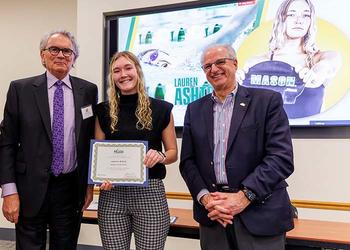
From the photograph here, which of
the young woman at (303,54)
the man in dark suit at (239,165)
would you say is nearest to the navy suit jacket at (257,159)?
the man in dark suit at (239,165)

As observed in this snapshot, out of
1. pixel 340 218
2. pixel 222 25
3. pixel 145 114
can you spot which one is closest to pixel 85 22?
pixel 222 25

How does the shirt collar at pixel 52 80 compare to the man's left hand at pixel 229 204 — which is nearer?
the man's left hand at pixel 229 204

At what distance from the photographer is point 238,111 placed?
161cm

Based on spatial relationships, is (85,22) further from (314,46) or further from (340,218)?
(340,218)

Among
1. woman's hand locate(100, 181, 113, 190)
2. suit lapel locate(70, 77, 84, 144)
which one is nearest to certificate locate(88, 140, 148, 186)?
woman's hand locate(100, 181, 113, 190)

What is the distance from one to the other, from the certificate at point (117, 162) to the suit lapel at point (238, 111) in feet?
1.32

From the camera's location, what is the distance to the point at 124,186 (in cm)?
169

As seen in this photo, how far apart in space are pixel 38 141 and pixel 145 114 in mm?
528

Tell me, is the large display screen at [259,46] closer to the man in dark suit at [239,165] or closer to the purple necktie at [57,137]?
the man in dark suit at [239,165]

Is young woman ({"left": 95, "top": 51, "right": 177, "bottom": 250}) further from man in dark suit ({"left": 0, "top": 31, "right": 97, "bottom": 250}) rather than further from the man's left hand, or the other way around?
the man's left hand

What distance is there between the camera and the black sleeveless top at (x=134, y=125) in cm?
173

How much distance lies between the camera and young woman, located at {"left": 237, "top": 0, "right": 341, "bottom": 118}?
99.1 inches

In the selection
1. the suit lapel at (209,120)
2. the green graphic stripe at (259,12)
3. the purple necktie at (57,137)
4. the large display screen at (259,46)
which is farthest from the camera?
the green graphic stripe at (259,12)

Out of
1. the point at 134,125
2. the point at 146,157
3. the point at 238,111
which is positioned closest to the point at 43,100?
the point at 134,125
